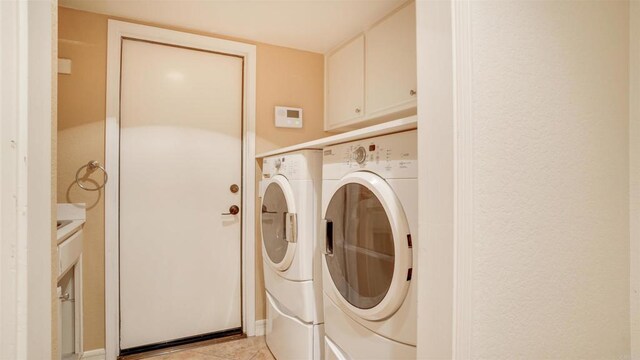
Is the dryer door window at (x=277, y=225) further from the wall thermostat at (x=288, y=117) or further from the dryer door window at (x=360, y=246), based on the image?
the wall thermostat at (x=288, y=117)

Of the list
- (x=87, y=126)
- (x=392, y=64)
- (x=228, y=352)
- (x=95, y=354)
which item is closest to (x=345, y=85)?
(x=392, y=64)

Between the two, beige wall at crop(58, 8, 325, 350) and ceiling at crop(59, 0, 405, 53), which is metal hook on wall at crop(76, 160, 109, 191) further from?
ceiling at crop(59, 0, 405, 53)

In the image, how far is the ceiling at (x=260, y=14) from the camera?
6.07ft

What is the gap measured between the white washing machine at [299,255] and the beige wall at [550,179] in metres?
1.00

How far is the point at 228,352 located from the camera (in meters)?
2.05

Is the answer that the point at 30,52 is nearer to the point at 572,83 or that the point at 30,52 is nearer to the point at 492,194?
the point at 492,194

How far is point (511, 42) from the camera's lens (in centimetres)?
73

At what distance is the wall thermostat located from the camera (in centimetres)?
241

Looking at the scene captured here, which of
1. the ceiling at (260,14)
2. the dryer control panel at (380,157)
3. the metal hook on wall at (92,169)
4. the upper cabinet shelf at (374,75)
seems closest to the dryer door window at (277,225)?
the dryer control panel at (380,157)

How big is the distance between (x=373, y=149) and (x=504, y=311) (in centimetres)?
63

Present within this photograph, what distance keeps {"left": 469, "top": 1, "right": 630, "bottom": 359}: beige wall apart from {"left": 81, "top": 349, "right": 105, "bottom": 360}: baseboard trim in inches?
86.8

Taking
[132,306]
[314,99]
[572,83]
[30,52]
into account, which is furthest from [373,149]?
[132,306]

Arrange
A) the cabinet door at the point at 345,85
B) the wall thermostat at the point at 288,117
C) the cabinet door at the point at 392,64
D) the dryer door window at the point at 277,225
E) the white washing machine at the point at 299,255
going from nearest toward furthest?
the white washing machine at the point at 299,255
the dryer door window at the point at 277,225
the cabinet door at the point at 392,64
the cabinet door at the point at 345,85
the wall thermostat at the point at 288,117

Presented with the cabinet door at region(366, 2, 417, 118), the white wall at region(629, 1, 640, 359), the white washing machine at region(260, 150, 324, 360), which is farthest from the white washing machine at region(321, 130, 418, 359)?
the cabinet door at region(366, 2, 417, 118)
